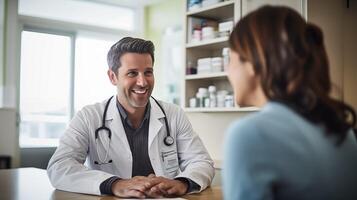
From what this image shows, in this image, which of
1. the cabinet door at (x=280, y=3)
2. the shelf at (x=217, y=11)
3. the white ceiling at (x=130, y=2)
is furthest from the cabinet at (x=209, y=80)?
the white ceiling at (x=130, y=2)

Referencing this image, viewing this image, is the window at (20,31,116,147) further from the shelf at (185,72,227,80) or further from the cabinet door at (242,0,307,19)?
the cabinet door at (242,0,307,19)

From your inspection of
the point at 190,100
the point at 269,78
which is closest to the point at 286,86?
the point at 269,78

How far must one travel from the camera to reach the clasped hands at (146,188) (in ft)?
4.22

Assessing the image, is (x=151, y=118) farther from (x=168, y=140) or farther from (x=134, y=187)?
(x=134, y=187)

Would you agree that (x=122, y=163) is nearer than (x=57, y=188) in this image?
No

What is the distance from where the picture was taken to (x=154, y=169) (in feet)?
5.66

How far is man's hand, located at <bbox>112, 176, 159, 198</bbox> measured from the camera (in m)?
1.28

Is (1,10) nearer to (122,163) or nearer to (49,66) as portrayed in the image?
(49,66)

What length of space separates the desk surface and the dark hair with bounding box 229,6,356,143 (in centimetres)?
72

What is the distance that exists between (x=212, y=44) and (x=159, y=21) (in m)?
2.12

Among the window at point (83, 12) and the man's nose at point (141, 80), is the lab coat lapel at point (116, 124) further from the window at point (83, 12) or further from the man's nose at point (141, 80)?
the window at point (83, 12)

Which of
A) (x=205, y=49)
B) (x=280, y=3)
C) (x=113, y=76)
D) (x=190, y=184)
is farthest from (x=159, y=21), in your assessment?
(x=190, y=184)

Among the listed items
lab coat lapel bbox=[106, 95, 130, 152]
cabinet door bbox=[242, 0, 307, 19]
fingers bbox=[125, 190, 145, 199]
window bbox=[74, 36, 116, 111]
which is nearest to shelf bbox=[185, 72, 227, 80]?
cabinet door bbox=[242, 0, 307, 19]

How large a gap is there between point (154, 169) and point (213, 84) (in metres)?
1.66
